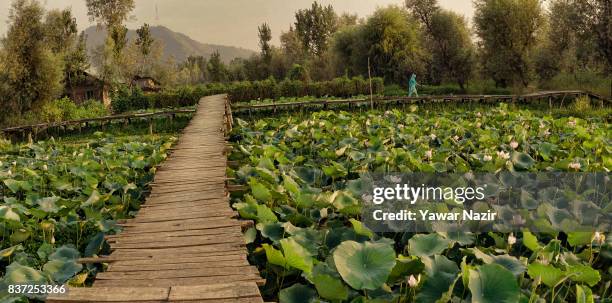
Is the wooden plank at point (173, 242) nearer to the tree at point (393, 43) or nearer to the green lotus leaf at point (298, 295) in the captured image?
the green lotus leaf at point (298, 295)

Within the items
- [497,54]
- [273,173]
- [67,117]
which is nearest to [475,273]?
[273,173]

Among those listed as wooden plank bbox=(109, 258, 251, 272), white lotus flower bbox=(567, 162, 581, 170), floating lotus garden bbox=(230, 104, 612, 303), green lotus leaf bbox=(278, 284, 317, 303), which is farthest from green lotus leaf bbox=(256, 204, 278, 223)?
white lotus flower bbox=(567, 162, 581, 170)

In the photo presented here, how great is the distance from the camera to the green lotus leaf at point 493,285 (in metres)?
2.45

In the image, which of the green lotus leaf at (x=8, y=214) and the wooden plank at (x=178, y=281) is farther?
the green lotus leaf at (x=8, y=214)

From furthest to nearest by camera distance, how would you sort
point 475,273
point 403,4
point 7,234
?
point 403,4, point 7,234, point 475,273

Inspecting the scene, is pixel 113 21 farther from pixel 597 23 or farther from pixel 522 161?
pixel 522 161

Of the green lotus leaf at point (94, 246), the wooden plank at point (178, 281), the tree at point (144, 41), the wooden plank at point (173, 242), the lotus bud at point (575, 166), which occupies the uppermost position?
the tree at point (144, 41)

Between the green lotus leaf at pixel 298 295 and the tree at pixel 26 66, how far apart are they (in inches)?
837

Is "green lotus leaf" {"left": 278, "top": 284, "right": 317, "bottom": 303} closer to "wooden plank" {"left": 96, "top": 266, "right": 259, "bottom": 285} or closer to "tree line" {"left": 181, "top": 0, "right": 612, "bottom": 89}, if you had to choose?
"wooden plank" {"left": 96, "top": 266, "right": 259, "bottom": 285}

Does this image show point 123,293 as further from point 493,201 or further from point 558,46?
point 558,46

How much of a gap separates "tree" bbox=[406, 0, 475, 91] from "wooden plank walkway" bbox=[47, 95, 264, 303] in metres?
29.2

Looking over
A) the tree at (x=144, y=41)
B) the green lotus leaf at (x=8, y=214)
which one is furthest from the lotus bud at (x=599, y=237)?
the tree at (x=144, y=41)

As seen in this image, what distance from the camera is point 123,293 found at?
2.75 m

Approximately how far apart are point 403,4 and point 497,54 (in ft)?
37.6
